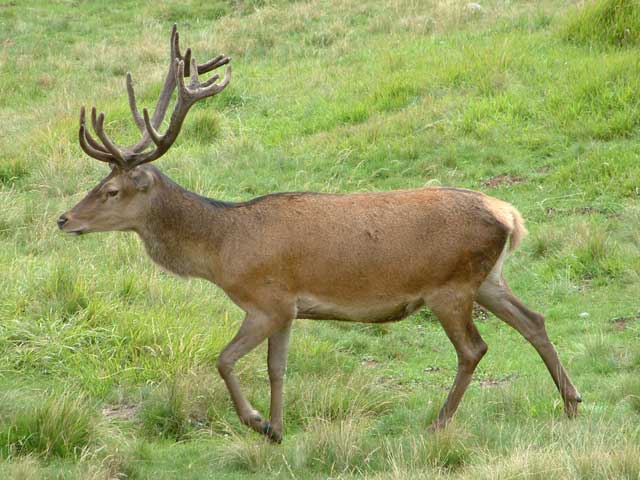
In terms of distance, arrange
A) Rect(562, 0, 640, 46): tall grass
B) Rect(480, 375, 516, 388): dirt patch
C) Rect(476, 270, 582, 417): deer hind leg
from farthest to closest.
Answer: Rect(562, 0, 640, 46): tall grass → Rect(480, 375, 516, 388): dirt patch → Rect(476, 270, 582, 417): deer hind leg

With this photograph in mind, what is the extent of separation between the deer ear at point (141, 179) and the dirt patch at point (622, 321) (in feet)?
11.8

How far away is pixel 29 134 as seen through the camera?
1306cm

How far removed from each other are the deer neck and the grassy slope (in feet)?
→ 2.45

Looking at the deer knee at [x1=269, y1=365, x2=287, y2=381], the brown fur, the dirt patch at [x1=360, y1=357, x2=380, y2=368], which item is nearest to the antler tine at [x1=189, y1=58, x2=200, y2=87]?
the brown fur

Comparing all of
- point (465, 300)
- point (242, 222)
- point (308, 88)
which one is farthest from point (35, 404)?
point (308, 88)

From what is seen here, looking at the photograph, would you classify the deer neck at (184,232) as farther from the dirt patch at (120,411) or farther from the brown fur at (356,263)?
the dirt patch at (120,411)

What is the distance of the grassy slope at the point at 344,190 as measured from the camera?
609 centimetres

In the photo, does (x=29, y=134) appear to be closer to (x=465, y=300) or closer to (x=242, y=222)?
(x=242, y=222)

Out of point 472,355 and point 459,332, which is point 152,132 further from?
point 472,355

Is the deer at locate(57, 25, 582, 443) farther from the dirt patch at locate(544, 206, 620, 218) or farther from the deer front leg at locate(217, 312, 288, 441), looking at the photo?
the dirt patch at locate(544, 206, 620, 218)

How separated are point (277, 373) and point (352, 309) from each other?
59 centimetres

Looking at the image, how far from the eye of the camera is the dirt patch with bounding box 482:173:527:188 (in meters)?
10.9

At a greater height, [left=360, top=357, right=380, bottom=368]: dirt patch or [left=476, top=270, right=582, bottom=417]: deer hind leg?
[left=476, top=270, right=582, bottom=417]: deer hind leg

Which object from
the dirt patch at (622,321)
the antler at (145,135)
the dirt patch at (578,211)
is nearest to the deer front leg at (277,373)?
the antler at (145,135)
